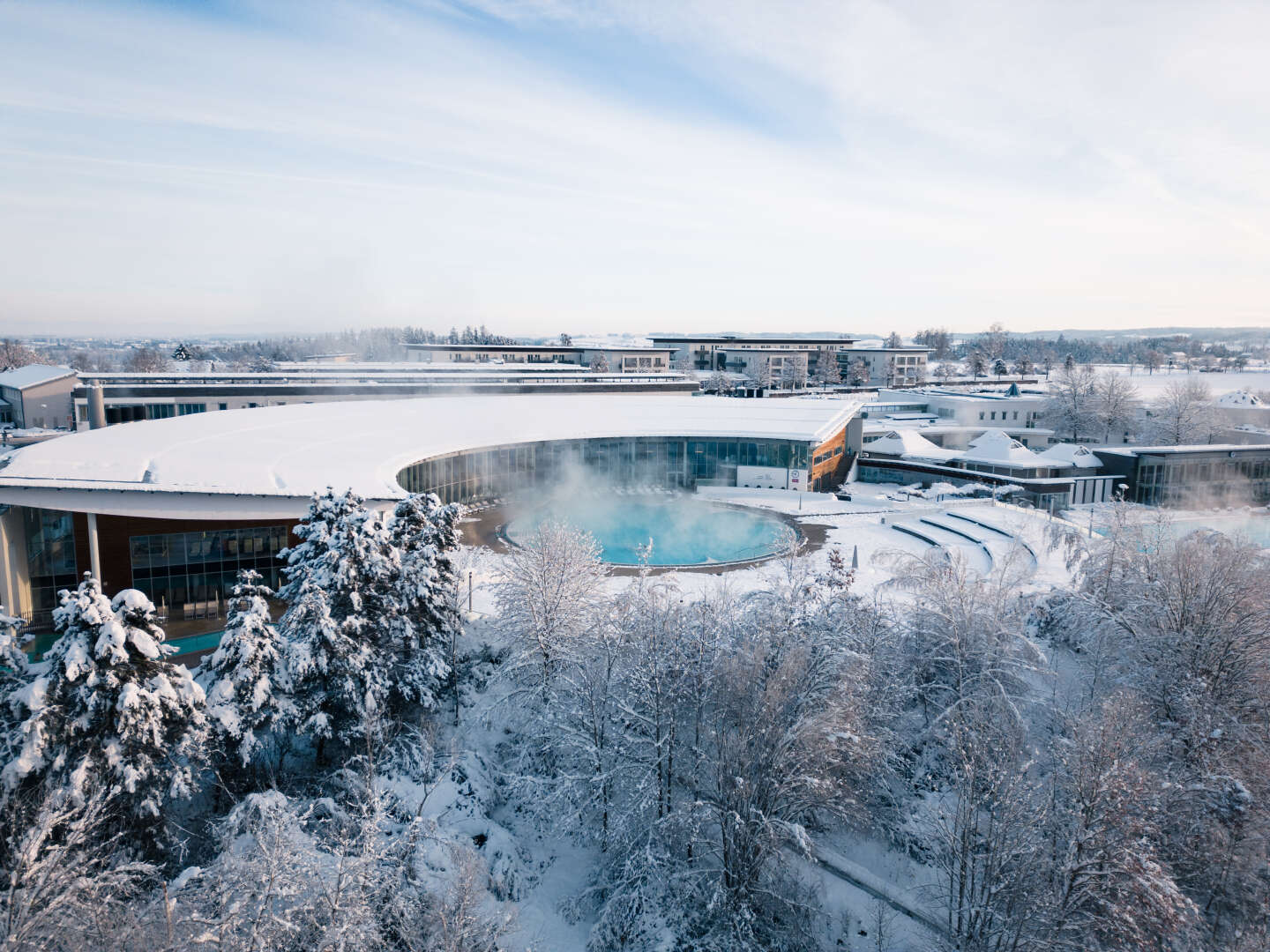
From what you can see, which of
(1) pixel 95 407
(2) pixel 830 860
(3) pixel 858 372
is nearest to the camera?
(2) pixel 830 860

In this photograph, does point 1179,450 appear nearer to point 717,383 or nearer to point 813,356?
point 717,383

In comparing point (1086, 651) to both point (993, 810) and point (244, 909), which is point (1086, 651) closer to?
point (993, 810)

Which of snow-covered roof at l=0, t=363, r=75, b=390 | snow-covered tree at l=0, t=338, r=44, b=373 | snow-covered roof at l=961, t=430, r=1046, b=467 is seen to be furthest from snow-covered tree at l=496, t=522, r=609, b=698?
snow-covered tree at l=0, t=338, r=44, b=373

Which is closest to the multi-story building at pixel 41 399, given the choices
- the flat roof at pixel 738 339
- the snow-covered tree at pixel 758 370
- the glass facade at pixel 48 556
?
the glass facade at pixel 48 556

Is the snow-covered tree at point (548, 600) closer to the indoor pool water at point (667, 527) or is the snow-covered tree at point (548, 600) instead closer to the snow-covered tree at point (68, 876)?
the indoor pool water at point (667, 527)

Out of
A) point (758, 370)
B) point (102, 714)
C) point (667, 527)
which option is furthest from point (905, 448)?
point (758, 370)

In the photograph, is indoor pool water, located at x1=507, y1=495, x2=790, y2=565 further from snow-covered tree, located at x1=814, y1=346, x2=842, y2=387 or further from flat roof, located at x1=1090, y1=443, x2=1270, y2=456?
snow-covered tree, located at x1=814, y1=346, x2=842, y2=387

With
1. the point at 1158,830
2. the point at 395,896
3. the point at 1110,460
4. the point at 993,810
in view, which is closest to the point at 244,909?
the point at 395,896
